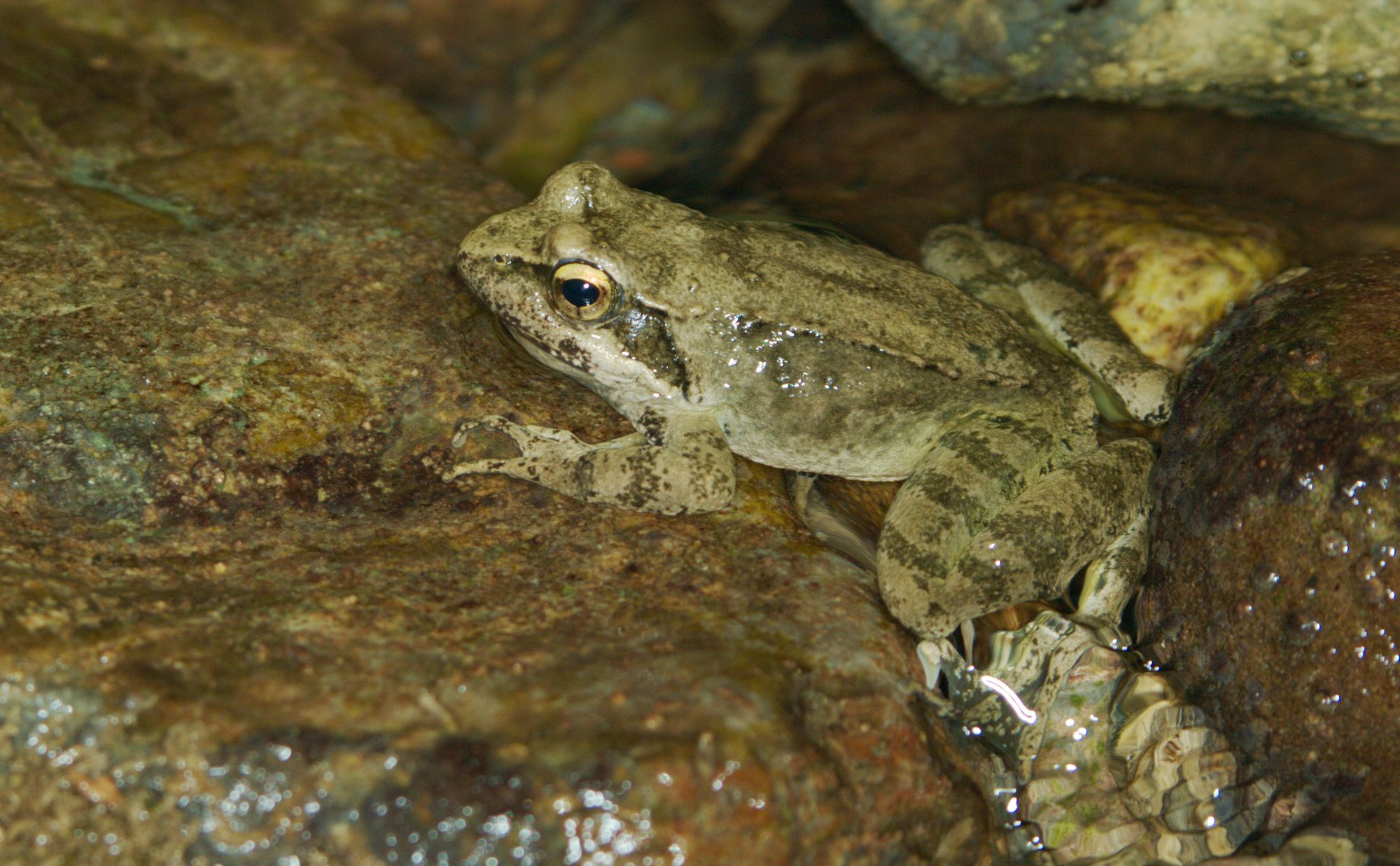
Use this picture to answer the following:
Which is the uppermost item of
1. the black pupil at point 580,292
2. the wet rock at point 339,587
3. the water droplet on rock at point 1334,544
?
the black pupil at point 580,292

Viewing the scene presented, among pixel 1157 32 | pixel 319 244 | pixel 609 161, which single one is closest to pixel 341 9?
pixel 609 161

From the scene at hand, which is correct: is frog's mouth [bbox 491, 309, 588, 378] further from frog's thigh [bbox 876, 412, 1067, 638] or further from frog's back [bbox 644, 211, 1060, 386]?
frog's thigh [bbox 876, 412, 1067, 638]

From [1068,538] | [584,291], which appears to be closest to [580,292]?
[584,291]

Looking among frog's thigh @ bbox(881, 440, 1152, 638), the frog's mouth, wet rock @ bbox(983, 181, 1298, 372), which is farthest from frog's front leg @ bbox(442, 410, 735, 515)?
wet rock @ bbox(983, 181, 1298, 372)

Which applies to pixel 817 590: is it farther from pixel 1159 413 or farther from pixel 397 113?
pixel 397 113

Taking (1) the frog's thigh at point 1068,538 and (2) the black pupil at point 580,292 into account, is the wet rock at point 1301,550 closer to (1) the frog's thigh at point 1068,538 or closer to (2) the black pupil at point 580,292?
(1) the frog's thigh at point 1068,538

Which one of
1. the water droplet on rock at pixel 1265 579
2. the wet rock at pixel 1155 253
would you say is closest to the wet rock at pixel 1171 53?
the wet rock at pixel 1155 253

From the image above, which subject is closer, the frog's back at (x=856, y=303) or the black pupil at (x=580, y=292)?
the black pupil at (x=580, y=292)
